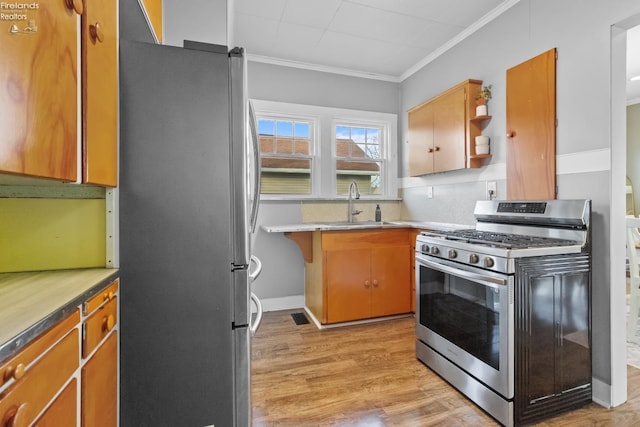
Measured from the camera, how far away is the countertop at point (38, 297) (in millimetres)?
614

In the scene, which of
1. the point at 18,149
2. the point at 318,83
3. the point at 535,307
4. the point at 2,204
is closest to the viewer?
the point at 18,149

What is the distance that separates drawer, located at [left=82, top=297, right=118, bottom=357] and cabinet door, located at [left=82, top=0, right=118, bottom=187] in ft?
1.39

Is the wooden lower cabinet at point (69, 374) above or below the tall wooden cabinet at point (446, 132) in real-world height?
below

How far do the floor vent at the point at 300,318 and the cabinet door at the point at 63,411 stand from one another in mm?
2217

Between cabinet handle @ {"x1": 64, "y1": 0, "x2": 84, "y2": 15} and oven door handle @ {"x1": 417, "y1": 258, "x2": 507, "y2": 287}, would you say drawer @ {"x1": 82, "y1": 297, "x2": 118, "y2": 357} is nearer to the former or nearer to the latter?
cabinet handle @ {"x1": 64, "y1": 0, "x2": 84, "y2": 15}

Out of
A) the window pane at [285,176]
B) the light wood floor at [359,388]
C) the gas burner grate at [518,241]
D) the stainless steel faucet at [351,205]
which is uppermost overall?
the window pane at [285,176]

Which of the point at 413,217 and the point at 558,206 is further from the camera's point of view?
the point at 413,217

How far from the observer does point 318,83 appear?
11.2 ft

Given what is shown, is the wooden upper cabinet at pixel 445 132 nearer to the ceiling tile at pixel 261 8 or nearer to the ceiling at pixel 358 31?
the ceiling at pixel 358 31

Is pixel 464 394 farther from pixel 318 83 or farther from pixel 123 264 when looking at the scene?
pixel 318 83

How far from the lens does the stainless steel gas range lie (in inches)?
60.2

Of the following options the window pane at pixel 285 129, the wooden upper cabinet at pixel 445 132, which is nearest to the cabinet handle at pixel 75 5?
the window pane at pixel 285 129

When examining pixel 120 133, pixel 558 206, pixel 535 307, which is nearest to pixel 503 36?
pixel 558 206

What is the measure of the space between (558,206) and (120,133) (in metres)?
2.28
